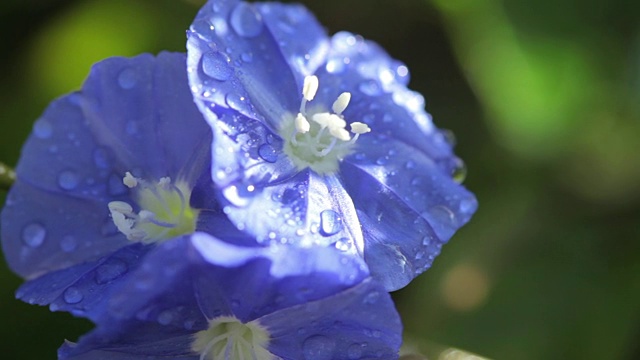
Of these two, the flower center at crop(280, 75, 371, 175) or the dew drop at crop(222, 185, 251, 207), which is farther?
the flower center at crop(280, 75, 371, 175)

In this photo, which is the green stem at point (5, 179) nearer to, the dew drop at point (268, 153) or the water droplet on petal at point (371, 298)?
the dew drop at point (268, 153)

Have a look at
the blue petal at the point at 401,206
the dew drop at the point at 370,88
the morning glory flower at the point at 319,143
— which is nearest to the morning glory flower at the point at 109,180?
the morning glory flower at the point at 319,143

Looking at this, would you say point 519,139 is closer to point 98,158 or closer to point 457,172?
point 457,172

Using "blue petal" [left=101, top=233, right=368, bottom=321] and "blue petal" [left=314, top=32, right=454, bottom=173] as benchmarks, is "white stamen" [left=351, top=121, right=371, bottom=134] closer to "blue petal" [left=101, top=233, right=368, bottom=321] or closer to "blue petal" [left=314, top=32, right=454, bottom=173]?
"blue petal" [left=314, top=32, right=454, bottom=173]

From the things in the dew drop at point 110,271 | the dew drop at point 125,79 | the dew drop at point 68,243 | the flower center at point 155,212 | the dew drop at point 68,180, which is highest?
the dew drop at point 125,79

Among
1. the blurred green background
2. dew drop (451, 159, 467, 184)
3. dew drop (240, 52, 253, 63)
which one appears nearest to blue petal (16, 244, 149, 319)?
dew drop (240, 52, 253, 63)

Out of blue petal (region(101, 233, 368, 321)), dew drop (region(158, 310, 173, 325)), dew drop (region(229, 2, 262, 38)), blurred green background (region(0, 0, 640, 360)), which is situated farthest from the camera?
blurred green background (region(0, 0, 640, 360))

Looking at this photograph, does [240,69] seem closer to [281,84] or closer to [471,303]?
[281,84]
